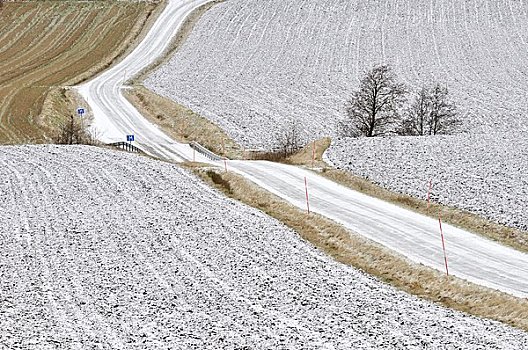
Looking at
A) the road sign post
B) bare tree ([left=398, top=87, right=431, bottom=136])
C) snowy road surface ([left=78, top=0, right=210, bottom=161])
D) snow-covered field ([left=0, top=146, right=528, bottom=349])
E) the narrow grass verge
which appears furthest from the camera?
snowy road surface ([left=78, top=0, right=210, bottom=161])

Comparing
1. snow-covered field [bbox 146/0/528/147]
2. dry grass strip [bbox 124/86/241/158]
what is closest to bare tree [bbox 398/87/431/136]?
snow-covered field [bbox 146/0/528/147]

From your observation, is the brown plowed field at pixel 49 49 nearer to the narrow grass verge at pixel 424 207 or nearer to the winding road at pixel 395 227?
the winding road at pixel 395 227

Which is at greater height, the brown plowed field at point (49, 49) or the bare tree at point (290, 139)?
the brown plowed field at point (49, 49)

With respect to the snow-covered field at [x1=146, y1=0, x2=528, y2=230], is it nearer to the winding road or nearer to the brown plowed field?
the winding road

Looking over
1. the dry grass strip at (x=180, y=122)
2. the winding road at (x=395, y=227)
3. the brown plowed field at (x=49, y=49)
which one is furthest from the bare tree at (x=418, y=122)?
the brown plowed field at (x=49, y=49)

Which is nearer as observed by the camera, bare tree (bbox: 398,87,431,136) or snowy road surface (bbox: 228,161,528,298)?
snowy road surface (bbox: 228,161,528,298)

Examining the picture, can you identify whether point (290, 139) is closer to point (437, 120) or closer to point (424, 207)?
point (437, 120)

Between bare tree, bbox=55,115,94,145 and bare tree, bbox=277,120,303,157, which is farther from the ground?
bare tree, bbox=277,120,303,157
